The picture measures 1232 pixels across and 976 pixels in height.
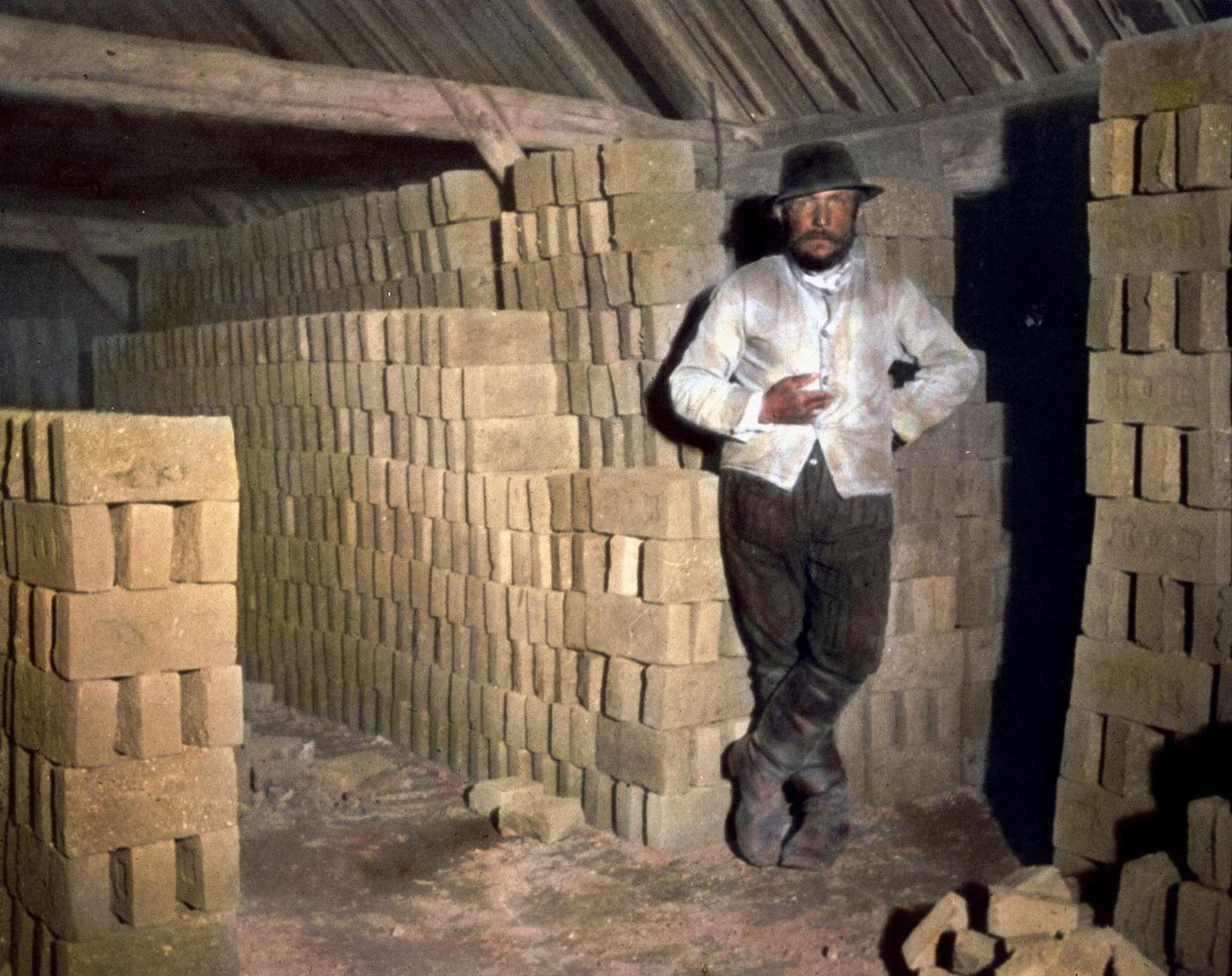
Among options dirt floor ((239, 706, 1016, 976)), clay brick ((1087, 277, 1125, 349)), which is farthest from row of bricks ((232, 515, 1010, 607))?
clay brick ((1087, 277, 1125, 349))

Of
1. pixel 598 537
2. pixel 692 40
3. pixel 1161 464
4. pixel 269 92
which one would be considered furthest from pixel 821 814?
pixel 269 92

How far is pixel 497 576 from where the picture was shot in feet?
23.5

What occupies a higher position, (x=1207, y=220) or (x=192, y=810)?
(x=1207, y=220)

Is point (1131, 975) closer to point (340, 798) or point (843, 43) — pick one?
point (340, 798)

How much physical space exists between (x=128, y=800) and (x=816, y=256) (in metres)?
3.13

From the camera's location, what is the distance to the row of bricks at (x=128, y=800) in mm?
4738

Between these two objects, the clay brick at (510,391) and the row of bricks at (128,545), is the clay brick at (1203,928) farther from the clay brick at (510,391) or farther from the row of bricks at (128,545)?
the clay brick at (510,391)

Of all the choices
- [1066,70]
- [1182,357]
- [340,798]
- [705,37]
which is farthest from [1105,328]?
[340,798]

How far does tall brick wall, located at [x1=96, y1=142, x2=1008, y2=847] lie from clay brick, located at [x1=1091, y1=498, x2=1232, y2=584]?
4.18 feet

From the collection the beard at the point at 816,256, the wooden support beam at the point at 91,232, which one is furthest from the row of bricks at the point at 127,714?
the wooden support beam at the point at 91,232

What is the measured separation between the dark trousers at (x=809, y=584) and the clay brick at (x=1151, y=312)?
1151mm

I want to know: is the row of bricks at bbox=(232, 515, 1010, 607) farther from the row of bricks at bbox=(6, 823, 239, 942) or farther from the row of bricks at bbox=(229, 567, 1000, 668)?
the row of bricks at bbox=(6, 823, 239, 942)

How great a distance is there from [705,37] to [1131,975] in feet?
17.2

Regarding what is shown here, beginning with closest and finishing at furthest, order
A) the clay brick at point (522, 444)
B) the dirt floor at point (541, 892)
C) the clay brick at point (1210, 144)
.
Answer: the clay brick at point (1210, 144), the dirt floor at point (541, 892), the clay brick at point (522, 444)
